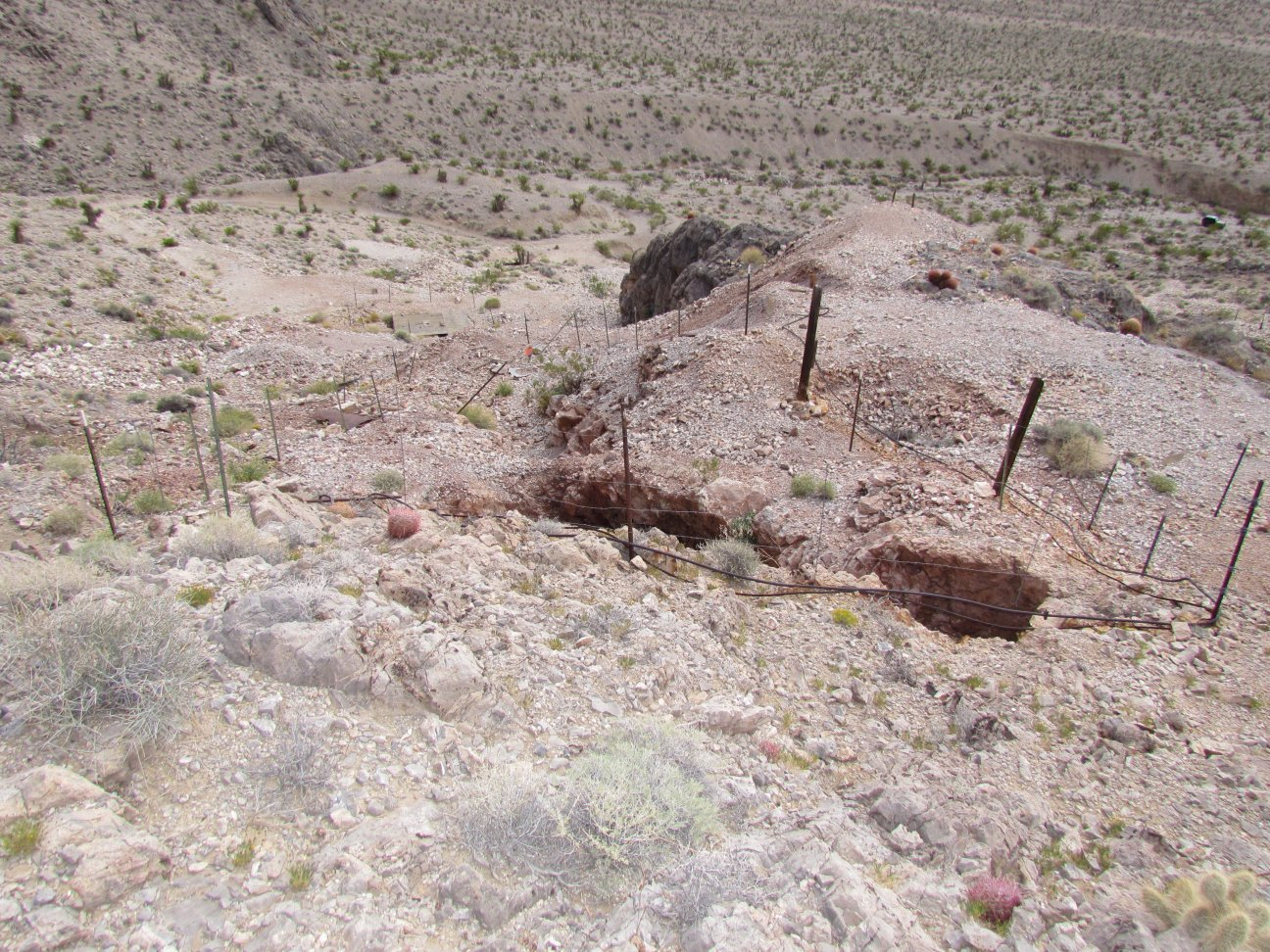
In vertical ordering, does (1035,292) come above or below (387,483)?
above

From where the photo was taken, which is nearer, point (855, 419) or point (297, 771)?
point (297, 771)

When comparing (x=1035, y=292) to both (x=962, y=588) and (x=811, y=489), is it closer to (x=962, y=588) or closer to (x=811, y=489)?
(x=811, y=489)

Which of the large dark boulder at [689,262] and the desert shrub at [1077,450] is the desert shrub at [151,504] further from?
the large dark boulder at [689,262]

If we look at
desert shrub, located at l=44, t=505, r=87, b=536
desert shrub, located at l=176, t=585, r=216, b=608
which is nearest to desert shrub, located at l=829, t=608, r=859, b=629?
Answer: desert shrub, located at l=176, t=585, r=216, b=608

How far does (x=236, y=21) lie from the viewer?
4625 centimetres

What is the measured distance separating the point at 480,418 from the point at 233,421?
16.5 ft

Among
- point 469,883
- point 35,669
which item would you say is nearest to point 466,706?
point 469,883

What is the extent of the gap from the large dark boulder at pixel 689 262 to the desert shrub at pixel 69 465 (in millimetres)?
16414

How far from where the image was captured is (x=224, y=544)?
7355 millimetres

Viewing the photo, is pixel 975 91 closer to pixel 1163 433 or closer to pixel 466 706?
pixel 1163 433

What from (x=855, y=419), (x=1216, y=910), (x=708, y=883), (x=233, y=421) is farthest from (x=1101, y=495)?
(x=233, y=421)

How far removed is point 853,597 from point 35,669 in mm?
7466

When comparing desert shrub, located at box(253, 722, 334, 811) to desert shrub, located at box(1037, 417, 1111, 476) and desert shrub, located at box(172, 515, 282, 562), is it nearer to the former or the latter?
desert shrub, located at box(172, 515, 282, 562)

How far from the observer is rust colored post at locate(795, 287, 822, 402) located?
40.0 ft
